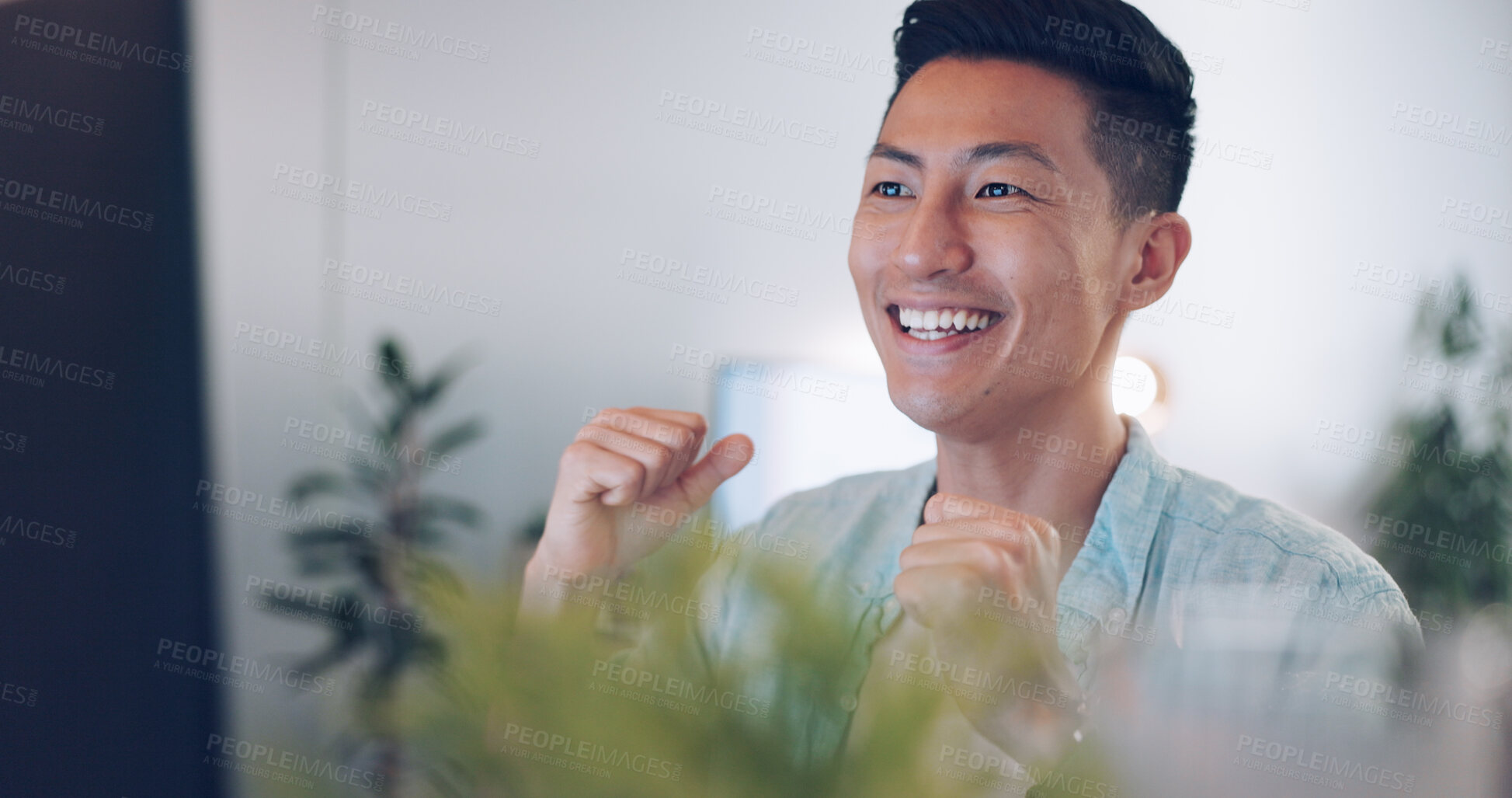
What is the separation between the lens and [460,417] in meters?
2.64

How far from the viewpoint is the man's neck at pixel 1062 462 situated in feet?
5.50

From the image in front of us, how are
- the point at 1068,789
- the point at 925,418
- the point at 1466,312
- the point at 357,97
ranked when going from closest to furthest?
the point at 1068,789 → the point at 925,418 → the point at 1466,312 → the point at 357,97

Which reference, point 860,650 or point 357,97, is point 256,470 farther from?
point 860,650

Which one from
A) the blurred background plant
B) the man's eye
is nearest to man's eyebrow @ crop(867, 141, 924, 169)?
the man's eye

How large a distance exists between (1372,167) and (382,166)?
257cm

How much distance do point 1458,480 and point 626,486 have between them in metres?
1.96

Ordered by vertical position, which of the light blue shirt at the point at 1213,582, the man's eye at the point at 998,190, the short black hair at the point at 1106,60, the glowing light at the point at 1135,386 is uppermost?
the short black hair at the point at 1106,60

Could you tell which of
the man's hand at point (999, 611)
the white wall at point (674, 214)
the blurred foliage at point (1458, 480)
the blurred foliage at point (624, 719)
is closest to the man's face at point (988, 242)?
the man's hand at point (999, 611)

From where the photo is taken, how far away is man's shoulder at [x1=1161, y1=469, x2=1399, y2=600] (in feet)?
4.81

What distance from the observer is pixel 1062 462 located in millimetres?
1696

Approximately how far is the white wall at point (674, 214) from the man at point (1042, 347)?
71 cm

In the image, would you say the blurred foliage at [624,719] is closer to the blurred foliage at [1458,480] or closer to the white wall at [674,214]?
the white wall at [674,214]

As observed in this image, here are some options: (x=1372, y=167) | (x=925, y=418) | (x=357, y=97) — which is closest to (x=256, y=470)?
(x=357, y=97)

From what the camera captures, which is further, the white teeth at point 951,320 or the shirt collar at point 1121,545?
the white teeth at point 951,320
